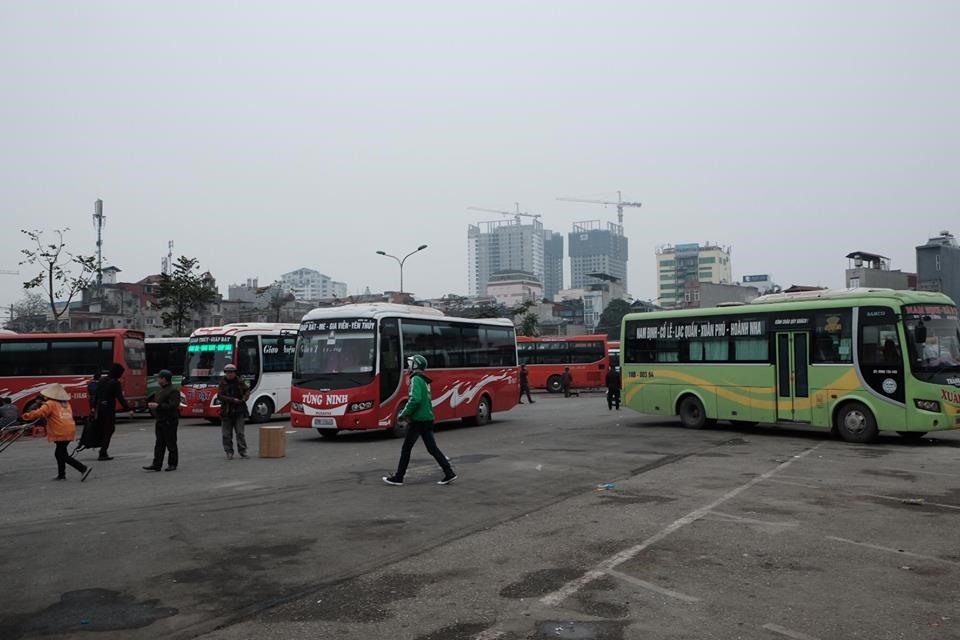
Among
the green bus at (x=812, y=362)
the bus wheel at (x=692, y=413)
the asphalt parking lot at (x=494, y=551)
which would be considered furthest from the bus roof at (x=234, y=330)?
the bus wheel at (x=692, y=413)

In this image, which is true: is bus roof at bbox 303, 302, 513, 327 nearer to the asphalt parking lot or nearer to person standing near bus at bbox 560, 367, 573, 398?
the asphalt parking lot

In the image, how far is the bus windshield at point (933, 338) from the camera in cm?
1556

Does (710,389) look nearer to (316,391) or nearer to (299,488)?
(316,391)

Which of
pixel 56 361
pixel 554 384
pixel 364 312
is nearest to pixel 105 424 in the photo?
pixel 364 312

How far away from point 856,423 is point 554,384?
29.1m

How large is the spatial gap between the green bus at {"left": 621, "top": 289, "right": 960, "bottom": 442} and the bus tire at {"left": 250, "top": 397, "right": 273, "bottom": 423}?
11682mm

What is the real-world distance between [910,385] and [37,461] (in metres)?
17.6

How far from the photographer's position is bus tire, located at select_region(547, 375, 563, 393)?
45.1 metres

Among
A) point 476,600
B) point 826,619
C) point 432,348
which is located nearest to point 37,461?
point 432,348

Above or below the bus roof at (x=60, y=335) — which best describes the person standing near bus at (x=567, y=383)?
below

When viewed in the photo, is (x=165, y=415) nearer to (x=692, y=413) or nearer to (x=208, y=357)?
(x=208, y=357)

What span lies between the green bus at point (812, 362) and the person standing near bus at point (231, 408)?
36.9 ft

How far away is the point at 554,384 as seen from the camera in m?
45.3

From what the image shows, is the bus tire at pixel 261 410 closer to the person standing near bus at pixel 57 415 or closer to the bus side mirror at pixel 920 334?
the person standing near bus at pixel 57 415
